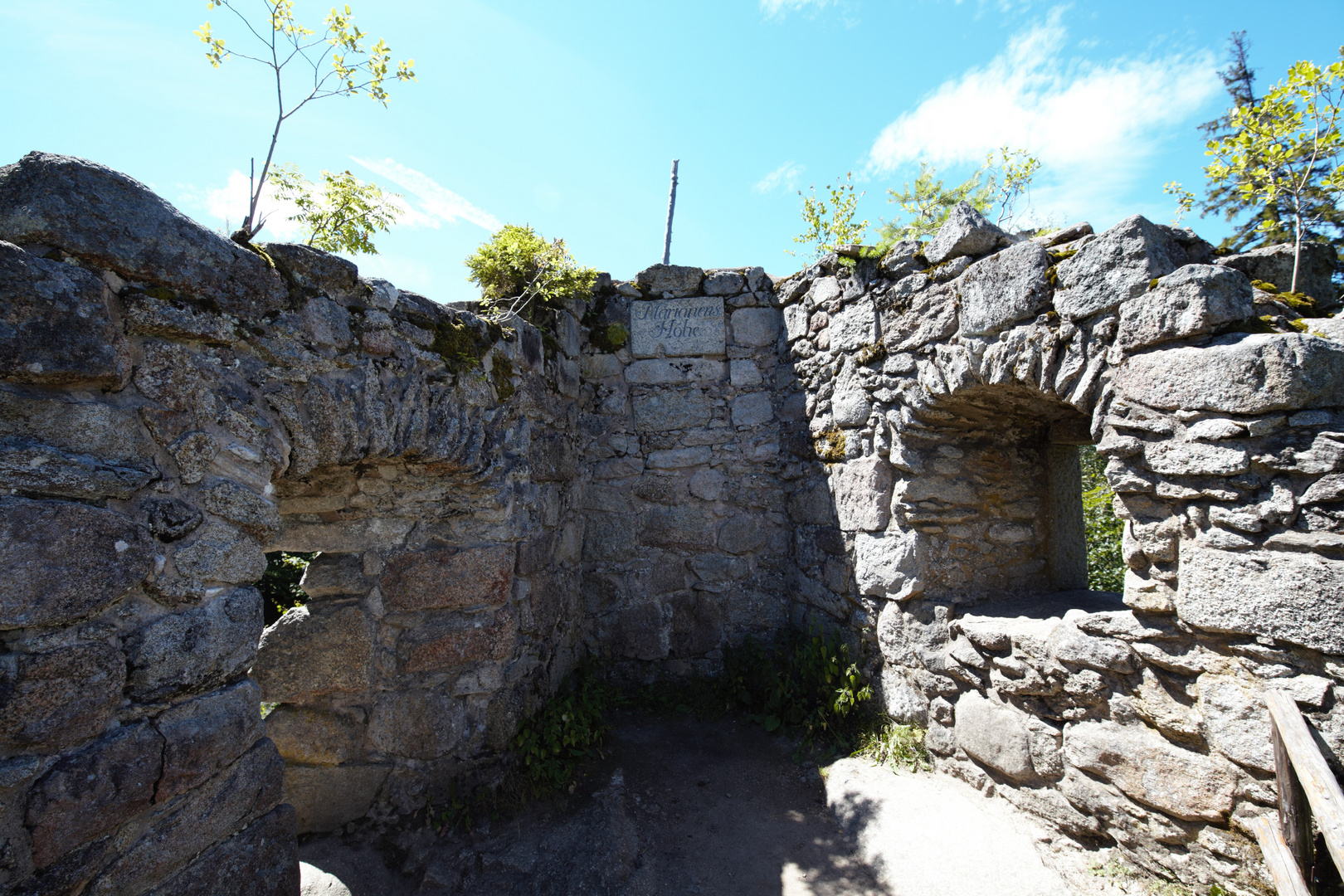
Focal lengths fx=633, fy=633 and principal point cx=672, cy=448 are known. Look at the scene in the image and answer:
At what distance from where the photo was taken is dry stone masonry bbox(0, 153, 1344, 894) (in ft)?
5.01

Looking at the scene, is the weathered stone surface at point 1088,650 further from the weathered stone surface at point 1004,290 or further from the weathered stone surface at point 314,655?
the weathered stone surface at point 314,655

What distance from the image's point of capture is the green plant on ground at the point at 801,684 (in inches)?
137

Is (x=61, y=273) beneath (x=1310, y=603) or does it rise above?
above

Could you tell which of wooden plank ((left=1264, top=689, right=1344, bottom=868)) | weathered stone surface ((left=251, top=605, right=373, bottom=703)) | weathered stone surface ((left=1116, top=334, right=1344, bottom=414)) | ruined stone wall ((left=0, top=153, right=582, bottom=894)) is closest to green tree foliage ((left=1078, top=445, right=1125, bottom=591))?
weathered stone surface ((left=1116, top=334, right=1344, bottom=414))

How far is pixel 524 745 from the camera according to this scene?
10.1 ft

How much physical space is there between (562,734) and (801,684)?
4.63 ft

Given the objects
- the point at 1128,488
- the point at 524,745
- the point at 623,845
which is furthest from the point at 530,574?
the point at 1128,488

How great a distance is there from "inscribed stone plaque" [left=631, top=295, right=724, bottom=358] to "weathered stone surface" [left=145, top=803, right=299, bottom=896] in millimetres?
3144

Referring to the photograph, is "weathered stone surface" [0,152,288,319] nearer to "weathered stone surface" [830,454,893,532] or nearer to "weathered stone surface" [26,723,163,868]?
"weathered stone surface" [26,723,163,868]

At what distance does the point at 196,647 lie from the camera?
5.66 ft

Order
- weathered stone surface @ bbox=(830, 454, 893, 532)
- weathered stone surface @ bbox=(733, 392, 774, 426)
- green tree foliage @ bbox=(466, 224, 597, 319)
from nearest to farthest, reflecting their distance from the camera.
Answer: weathered stone surface @ bbox=(830, 454, 893, 532)
green tree foliage @ bbox=(466, 224, 597, 319)
weathered stone surface @ bbox=(733, 392, 774, 426)

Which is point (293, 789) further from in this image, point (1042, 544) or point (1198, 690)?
point (1042, 544)

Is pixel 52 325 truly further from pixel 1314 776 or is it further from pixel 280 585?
pixel 280 585

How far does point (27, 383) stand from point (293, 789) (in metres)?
2.10
